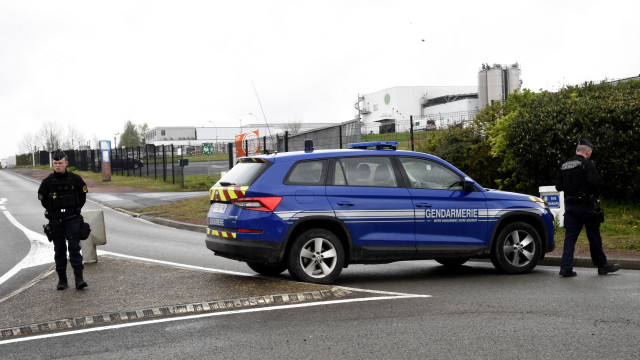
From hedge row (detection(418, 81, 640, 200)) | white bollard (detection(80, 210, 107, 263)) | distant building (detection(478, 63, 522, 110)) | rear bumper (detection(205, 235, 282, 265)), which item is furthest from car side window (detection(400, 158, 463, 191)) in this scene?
distant building (detection(478, 63, 522, 110))

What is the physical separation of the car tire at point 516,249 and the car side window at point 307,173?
2697mm

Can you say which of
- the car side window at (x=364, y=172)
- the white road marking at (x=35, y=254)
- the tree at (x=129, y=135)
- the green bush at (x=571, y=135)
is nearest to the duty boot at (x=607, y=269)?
the car side window at (x=364, y=172)

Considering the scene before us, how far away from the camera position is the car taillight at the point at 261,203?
8.02 m

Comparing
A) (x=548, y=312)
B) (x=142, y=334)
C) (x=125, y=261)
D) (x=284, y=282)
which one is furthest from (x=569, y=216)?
(x=125, y=261)

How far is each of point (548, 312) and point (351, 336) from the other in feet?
7.27

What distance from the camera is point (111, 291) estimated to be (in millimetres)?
8156

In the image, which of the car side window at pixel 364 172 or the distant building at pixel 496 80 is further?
the distant building at pixel 496 80

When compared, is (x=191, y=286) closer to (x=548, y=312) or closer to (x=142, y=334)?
(x=142, y=334)

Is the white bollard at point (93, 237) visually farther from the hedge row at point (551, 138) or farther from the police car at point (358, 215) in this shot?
the hedge row at point (551, 138)

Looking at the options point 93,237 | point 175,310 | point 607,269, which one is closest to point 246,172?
point 175,310

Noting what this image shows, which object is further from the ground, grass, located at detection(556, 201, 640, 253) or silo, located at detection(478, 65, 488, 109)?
silo, located at detection(478, 65, 488, 109)

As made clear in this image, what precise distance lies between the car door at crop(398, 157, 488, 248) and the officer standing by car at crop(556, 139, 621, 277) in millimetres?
1162

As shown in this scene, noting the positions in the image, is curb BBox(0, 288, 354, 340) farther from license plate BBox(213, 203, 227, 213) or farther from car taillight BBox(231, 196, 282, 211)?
license plate BBox(213, 203, 227, 213)

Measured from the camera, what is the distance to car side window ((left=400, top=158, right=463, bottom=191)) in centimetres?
882
